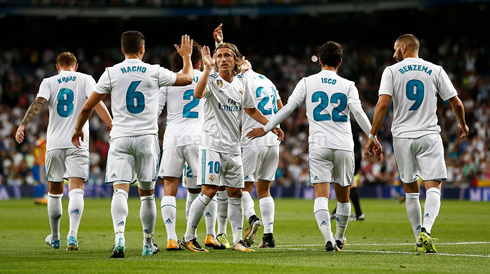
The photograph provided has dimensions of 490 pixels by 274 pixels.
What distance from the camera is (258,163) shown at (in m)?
10.2

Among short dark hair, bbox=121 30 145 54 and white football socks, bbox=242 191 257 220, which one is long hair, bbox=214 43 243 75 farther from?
white football socks, bbox=242 191 257 220

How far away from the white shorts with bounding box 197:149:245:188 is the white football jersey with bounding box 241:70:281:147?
1322 millimetres

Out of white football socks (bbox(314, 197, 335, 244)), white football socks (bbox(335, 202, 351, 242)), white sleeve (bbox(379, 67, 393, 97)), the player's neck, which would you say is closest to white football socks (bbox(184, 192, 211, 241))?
→ white football socks (bbox(314, 197, 335, 244))

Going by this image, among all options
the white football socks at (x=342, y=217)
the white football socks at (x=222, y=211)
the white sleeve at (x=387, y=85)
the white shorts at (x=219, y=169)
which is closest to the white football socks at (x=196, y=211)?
the white shorts at (x=219, y=169)

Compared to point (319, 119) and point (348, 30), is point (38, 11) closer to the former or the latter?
point (348, 30)

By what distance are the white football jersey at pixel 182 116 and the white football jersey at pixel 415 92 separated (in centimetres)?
255

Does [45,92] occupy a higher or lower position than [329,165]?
higher

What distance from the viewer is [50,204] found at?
32.3ft

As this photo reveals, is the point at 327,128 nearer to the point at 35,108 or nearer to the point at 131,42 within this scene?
the point at 131,42

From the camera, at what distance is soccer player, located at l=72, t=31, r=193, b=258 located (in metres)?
7.92

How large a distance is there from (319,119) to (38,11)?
30145 millimetres

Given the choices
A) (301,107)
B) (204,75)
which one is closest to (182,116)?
(204,75)

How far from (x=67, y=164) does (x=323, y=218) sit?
11.7 feet

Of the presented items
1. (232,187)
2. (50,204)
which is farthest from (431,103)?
(50,204)
